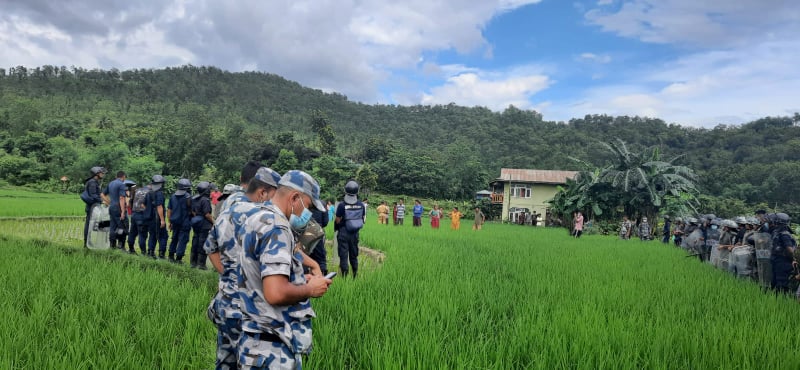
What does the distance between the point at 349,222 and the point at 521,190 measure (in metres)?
32.1

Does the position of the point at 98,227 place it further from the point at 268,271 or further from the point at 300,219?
the point at 268,271

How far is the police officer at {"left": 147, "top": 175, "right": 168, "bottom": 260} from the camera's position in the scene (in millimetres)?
7617

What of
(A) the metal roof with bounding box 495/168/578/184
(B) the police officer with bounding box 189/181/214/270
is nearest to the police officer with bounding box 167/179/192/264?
(B) the police officer with bounding box 189/181/214/270

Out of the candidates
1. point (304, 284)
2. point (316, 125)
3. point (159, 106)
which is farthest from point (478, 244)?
point (159, 106)

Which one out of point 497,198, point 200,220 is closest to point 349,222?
point 200,220

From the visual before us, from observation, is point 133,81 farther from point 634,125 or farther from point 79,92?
point 634,125

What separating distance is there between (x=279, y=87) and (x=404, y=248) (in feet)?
346

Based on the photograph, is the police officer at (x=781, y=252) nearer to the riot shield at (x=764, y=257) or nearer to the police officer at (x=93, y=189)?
the riot shield at (x=764, y=257)

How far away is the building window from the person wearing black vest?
104ft

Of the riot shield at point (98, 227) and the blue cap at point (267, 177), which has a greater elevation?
the blue cap at point (267, 177)

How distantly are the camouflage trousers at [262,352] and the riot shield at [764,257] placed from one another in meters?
7.49

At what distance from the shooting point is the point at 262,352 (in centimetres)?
182

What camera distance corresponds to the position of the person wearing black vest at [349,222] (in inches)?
252

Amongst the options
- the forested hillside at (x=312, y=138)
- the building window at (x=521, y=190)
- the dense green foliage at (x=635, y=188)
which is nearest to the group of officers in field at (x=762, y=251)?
the dense green foliage at (x=635, y=188)
